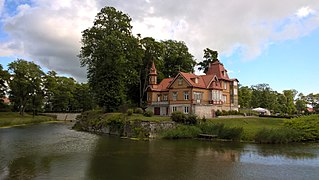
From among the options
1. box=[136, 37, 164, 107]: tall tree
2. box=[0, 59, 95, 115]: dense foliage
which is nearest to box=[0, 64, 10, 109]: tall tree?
box=[0, 59, 95, 115]: dense foliage

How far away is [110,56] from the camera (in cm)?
4550

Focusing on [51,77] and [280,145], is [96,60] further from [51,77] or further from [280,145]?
[280,145]

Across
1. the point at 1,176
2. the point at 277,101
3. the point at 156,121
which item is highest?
the point at 277,101

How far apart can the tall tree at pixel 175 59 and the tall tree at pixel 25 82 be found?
31.2m

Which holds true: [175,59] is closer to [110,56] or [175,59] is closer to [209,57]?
[209,57]

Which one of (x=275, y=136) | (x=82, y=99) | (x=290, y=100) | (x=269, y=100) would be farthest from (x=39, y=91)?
(x=290, y=100)

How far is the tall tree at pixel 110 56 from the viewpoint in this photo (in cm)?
4544

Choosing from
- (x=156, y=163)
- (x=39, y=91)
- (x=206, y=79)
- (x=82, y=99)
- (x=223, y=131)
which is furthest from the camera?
(x=82, y=99)

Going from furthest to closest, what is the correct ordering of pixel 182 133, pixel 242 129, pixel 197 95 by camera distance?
1. pixel 197 95
2. pixel 182 133
3. pixel 242 129

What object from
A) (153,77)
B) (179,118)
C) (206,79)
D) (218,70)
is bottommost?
(179,118)

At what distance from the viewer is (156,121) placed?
35938mm

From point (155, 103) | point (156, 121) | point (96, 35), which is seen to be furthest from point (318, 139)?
point (96, 35)

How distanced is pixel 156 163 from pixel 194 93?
26.2m

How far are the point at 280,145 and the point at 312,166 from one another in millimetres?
10819
